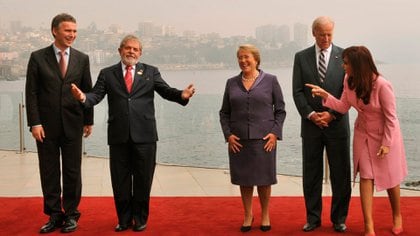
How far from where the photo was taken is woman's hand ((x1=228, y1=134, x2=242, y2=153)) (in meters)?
3.88

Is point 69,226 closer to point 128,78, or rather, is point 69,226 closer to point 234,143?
point 128,78

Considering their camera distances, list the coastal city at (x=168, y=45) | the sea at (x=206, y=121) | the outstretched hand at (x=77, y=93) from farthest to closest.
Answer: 1. the coastal city at (x=168, y=45)
2. the sea at (x=206, y=121)
3. the outstretched hand at (x=77, y=93)

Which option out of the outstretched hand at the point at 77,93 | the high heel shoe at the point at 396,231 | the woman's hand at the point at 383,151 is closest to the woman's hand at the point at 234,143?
the woman's hand at the point at 383,151

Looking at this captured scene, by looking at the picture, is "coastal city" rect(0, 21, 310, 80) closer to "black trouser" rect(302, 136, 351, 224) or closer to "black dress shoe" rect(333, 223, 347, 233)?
"black trouser" rect(302, 136, 351, 224)

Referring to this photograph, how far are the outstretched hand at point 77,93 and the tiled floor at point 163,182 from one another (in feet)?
6.35

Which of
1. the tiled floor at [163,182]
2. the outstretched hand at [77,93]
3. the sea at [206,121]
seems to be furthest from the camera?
the sea at [206,121]

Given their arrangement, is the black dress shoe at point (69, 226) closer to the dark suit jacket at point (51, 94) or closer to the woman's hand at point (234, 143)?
the dark suit jacket at point (51, 94)

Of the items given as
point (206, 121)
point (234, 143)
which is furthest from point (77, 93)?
point (206, 121)

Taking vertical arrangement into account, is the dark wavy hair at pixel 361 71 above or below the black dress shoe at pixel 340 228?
above

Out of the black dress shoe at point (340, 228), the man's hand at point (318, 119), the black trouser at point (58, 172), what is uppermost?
the man's hand at point (318, 119)

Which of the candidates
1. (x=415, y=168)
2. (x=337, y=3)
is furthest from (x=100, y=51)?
(x=415, y=168)

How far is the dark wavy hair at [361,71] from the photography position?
3.62m

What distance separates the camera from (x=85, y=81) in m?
4.05

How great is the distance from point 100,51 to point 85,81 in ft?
14.2
